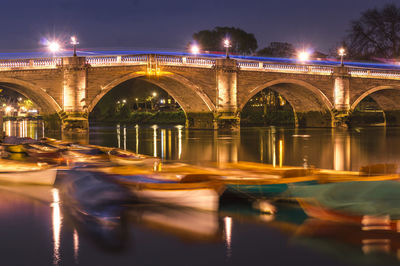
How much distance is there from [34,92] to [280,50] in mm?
43787

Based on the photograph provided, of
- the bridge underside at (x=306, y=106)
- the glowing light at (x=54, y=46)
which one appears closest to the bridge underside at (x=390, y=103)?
the bridge underside at (x=306, y=106)

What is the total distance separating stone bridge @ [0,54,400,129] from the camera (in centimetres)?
3353

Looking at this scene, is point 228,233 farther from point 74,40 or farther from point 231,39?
point 231,39

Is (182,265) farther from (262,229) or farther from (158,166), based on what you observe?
(158,166)

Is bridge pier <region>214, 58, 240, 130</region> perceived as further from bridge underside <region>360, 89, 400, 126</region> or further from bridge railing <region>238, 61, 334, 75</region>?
bridge underside <region>360, 89, 400, 126</region>

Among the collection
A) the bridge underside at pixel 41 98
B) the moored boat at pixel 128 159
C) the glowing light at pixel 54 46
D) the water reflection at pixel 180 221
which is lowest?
the water reflection at pixel 180 221

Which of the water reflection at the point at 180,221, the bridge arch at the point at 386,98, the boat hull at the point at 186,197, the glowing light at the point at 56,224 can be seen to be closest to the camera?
the glowing light at the point at 56,224

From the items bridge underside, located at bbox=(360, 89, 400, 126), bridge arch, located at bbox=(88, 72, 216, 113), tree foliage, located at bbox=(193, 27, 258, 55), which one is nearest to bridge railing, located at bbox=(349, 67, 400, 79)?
bridge underside, located at bbox=(360, 89, 400, 126)

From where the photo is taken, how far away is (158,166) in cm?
1164

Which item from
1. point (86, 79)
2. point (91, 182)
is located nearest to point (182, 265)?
point (91, 182)

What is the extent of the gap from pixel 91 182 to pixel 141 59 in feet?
88.3

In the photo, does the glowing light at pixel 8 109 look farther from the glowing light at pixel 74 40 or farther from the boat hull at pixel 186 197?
the boat hull at pixel 186 197

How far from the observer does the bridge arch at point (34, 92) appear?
32938 mm

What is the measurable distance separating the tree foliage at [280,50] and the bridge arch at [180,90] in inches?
1202
